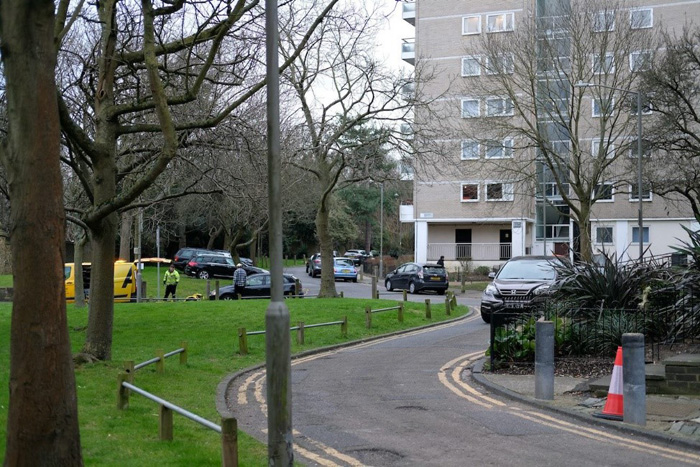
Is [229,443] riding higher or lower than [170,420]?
higher

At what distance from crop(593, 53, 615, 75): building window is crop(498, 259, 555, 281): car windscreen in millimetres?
13623

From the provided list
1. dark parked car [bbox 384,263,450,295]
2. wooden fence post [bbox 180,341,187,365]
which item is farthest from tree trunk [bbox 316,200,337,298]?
wooden fence post [bbox 180,341,187,365]

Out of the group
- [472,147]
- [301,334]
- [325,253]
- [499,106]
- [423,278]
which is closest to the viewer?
[301,334]

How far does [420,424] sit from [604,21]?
27.4m

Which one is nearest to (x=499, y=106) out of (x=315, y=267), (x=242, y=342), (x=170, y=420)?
(x=242, y=342)

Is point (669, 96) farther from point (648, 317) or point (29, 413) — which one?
point (29, 413)

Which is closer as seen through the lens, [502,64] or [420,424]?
[420,424]

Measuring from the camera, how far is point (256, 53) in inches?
666

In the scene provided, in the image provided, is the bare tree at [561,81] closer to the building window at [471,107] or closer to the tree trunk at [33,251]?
the building window at [471,107]

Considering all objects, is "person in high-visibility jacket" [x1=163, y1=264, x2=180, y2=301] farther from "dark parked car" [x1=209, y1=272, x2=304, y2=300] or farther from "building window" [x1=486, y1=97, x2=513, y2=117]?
"building window" [x1=486, y1=97, x2=513, y2=117]

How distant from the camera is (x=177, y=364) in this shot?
49.6ft

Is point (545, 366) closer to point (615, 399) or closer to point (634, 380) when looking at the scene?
point (615, 399)

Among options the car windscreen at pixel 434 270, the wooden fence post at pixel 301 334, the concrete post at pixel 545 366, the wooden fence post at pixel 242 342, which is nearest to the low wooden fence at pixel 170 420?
the wooden fence post at pixel 242 342

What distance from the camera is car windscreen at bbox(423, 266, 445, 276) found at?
4144cm
